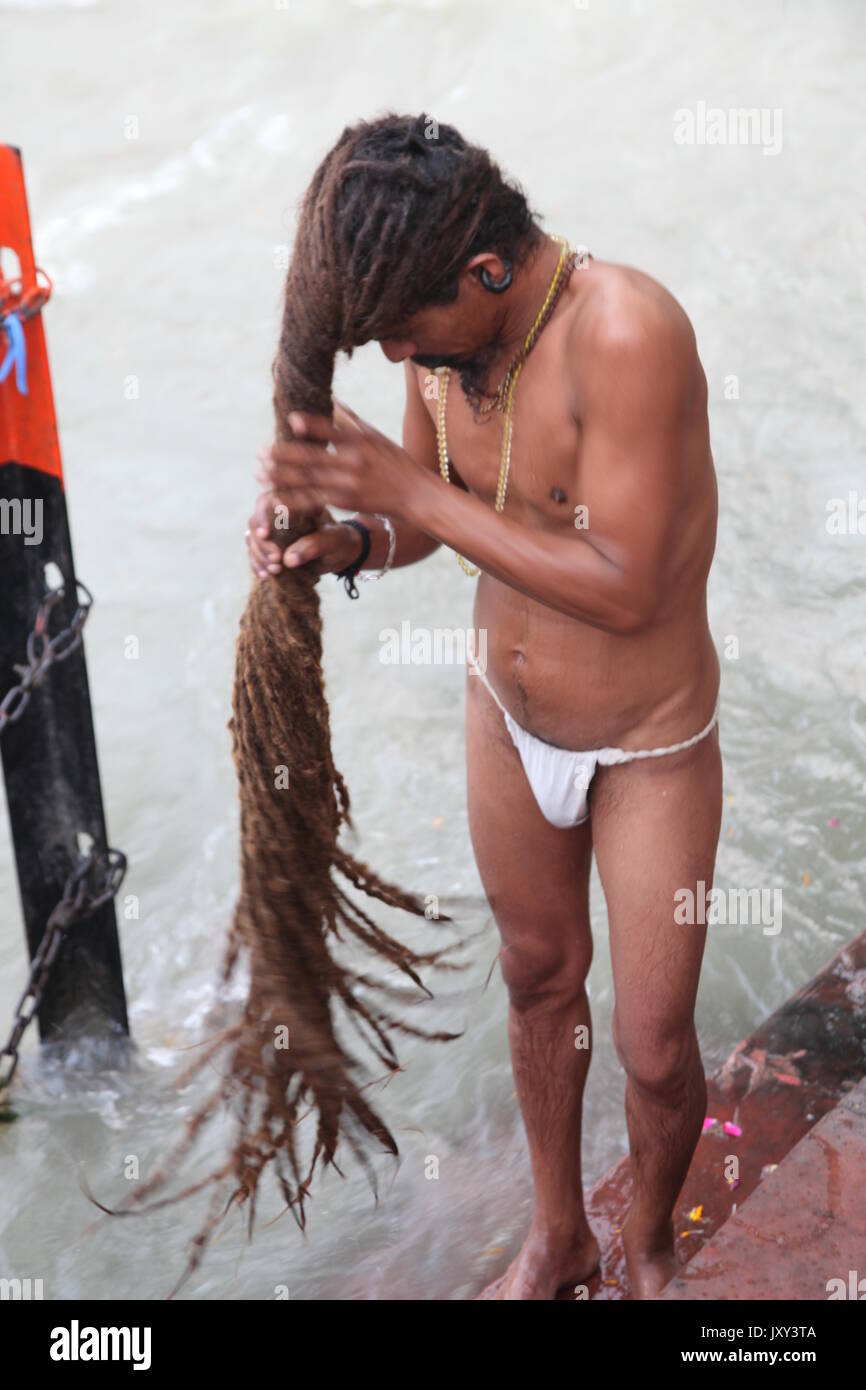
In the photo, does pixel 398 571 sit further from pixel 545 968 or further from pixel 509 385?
pixel 509 385

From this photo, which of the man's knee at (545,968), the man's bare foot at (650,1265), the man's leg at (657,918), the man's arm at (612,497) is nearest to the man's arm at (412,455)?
the man's arm at (612,497)

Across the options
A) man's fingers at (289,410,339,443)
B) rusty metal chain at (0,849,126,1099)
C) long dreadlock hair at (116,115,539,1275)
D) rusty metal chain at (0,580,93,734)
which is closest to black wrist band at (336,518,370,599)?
long dreadlock hair at (116,115,539,1275)

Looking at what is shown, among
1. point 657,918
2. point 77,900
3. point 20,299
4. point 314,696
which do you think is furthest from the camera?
point 77,900

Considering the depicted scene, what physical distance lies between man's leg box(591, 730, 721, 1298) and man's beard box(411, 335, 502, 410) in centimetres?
61

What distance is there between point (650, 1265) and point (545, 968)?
54 centimetres

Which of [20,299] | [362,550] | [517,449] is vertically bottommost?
[362,550]

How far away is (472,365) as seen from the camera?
7.06 feet

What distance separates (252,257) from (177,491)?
7.80ft

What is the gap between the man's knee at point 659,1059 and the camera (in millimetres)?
2332

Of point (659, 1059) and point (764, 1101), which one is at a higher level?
point (659, 1059)

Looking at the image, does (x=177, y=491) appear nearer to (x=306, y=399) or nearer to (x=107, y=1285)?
(x=107, y=1285)

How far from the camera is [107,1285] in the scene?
325 cm

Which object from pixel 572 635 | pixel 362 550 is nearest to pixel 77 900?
pixel 362 550

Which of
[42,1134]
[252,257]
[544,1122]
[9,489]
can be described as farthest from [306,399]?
[252,257]
